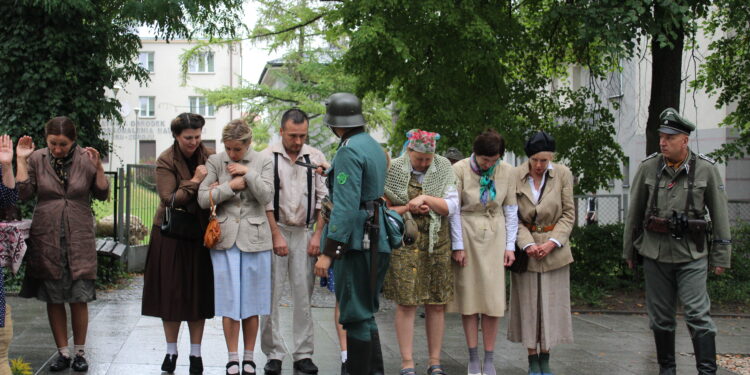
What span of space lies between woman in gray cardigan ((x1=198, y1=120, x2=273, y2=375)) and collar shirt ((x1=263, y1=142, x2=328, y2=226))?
0.30 meters

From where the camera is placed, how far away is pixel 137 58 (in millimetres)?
12570

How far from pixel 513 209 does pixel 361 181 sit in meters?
2.01

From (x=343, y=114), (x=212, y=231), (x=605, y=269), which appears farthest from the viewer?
(x=605, y=269)

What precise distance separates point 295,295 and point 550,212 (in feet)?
7.11

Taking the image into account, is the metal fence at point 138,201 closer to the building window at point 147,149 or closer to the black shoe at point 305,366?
the black shoe at point 305,366

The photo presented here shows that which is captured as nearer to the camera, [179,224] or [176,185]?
[179,224]

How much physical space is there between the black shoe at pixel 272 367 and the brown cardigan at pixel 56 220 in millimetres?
1534

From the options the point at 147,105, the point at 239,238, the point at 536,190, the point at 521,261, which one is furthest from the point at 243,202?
the point at 147,105

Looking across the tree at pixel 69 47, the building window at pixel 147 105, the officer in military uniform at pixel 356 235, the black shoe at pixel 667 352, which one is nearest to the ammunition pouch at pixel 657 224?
the black shoe at pixel 667 352

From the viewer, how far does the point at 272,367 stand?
255 inches

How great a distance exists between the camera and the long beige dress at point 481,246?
6.63 meters

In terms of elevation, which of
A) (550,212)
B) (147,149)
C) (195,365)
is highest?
(147,149)

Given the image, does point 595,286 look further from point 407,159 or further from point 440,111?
point 407,159

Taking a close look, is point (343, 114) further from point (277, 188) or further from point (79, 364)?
point (79, 364)
